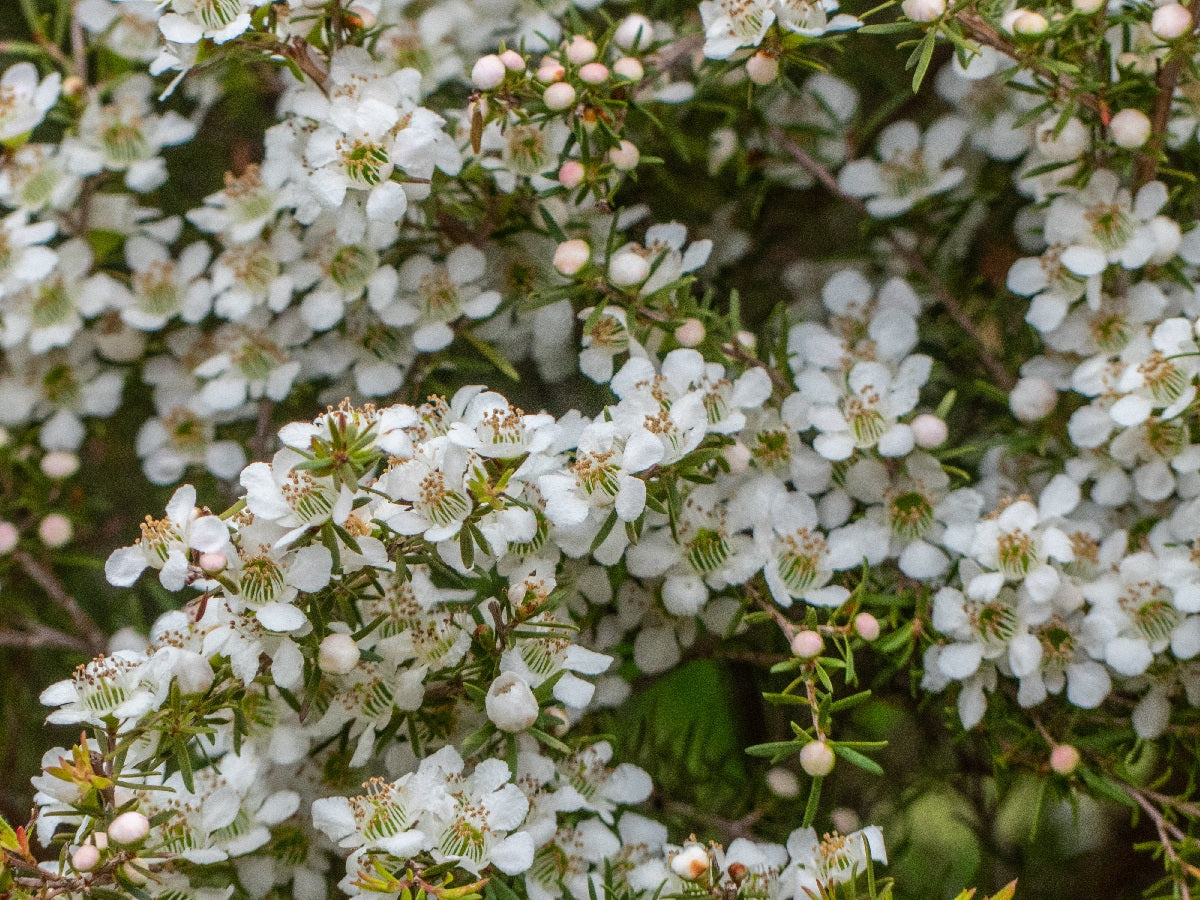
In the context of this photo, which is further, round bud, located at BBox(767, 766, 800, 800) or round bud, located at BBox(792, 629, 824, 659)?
round bud, located at BBox(767, 766, 800, 800)

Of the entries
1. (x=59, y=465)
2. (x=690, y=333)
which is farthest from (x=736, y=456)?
(x=59, y=465)

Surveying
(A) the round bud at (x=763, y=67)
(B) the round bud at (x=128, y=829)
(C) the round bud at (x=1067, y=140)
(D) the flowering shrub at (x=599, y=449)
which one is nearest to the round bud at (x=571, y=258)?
(D) the flowering shrub at (x=599, y=449)

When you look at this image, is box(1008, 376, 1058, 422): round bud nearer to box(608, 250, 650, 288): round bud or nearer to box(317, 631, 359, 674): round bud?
box(608, 250, 650, 288): round bud

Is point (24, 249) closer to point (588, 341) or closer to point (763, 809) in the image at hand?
point (588, 341)

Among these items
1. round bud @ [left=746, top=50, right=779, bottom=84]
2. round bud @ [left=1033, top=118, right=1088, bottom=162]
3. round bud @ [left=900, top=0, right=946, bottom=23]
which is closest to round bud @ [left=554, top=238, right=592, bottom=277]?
round bud @ [left=746, top=50, right=779, bottom=84]

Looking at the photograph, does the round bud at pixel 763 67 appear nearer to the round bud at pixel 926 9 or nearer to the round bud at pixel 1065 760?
the round bud at pixel 926 9

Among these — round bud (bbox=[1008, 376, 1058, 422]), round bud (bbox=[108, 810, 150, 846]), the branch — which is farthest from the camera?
the branch
